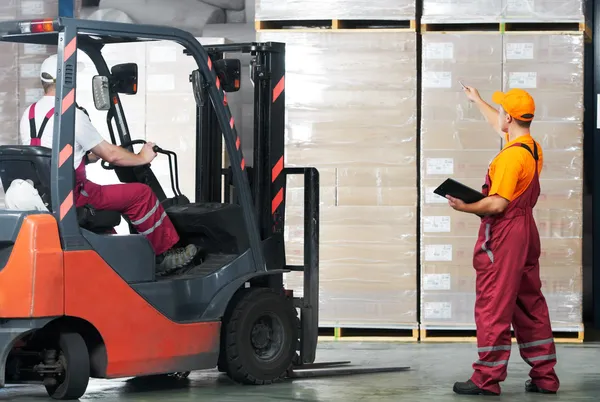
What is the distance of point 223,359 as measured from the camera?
20.3ft

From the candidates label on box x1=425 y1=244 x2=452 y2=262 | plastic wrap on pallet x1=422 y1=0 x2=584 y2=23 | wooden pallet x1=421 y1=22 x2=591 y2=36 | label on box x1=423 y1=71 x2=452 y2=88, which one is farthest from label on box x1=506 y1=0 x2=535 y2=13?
label on box x1=425 y1=244 x2=452 y2=262

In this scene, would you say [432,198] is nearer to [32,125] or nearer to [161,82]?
[161,82]

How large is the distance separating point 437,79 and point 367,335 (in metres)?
1.89

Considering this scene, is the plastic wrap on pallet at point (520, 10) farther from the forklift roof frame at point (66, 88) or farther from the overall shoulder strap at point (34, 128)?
the overall shoulder strap at point (34, 128)

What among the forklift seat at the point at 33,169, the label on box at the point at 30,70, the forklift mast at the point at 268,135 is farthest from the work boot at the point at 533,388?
the label on box at the point at 30,70

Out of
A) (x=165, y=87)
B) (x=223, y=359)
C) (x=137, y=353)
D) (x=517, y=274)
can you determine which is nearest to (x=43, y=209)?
(x=137, y=353)

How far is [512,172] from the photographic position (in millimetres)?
5777

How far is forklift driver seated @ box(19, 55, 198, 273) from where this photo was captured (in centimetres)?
559

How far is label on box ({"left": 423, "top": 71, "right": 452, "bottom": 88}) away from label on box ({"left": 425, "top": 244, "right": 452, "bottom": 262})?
1.12 meters

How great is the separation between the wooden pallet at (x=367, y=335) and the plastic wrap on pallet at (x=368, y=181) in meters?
0.10

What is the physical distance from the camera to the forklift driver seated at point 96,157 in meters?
5.59

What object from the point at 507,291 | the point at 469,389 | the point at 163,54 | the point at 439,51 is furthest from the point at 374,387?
the point at 163,54

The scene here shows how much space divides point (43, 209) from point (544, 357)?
2618 millimetres

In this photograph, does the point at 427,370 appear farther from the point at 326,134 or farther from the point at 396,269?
the point at 326,134
